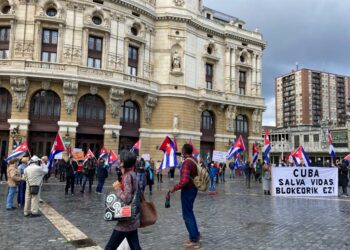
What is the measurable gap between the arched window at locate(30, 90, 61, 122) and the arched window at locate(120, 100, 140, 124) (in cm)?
667

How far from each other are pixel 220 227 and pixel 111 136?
25.3 meters

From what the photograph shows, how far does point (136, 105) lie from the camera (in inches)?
1470

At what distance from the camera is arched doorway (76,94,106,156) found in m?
33.2

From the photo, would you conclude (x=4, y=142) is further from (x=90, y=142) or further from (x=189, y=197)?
(x=189, y=197)

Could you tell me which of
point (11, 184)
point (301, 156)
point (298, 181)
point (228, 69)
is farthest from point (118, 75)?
point (11, 184)

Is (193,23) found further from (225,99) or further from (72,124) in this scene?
(72,124)

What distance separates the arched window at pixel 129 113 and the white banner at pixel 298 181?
69.7 ft

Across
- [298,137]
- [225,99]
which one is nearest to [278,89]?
[298,137]

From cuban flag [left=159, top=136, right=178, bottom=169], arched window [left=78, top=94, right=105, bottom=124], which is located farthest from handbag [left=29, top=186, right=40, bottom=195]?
arched window [left=78, top=94, right=105, bottom=124]

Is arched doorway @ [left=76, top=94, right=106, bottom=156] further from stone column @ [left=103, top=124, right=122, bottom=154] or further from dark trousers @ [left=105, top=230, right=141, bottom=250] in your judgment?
dark trousers @ [left=105, top=230, right=141, bottom=250]

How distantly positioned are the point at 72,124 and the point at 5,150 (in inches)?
261

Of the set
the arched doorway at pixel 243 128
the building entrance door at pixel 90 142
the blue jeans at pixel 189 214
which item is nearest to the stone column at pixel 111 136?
the building entrance door at pixel 90 142

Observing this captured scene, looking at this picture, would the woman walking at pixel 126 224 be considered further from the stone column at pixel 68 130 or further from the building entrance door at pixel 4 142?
the building entrance door at pixel 4 142

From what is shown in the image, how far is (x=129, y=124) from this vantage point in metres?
36.5
